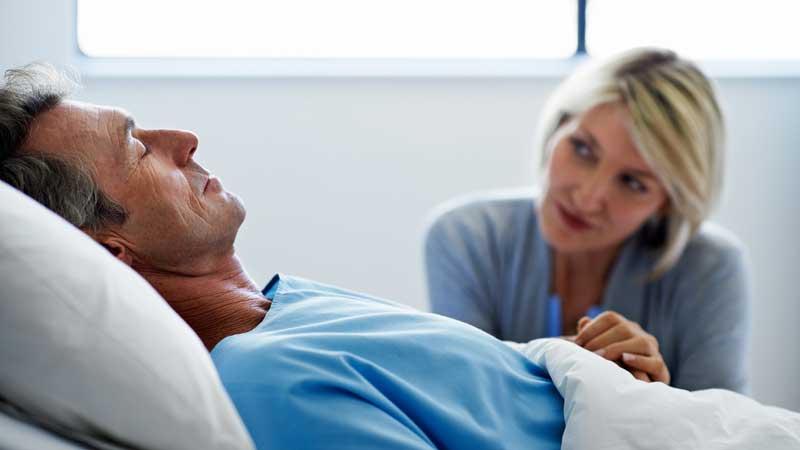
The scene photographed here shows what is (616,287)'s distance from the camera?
2.15 metres

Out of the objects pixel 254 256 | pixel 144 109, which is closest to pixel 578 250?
pixel 254 256

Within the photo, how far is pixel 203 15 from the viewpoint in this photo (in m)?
3.12

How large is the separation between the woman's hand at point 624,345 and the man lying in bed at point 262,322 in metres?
0.19

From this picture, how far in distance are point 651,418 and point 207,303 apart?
1.73 feet

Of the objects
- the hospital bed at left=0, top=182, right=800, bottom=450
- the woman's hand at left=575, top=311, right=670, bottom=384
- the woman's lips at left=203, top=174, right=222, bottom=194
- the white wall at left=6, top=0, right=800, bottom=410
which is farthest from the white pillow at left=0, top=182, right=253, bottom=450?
the white wall at left=6, top=0, right=800, bottom=410

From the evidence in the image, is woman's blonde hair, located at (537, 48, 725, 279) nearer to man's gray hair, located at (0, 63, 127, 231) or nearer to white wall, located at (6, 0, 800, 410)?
white wall, located at (6, 0, 800, 410)

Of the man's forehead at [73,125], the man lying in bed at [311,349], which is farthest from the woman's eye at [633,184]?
the man's forehead at [73,125]

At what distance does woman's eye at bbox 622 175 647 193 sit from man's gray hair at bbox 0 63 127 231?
118 cm

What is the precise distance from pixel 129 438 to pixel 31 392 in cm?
9

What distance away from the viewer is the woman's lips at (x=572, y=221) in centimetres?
210

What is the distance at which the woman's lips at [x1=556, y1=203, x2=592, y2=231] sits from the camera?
2102 millimetres

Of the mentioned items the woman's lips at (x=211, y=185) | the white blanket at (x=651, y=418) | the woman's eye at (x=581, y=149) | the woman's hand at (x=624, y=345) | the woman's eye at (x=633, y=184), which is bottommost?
the woman's hand at (x=624, y=345)

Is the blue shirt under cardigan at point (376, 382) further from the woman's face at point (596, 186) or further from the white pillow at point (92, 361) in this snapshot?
the woman's face at point (596, 186)

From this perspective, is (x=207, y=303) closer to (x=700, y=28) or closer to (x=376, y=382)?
(x=376, y=382)
